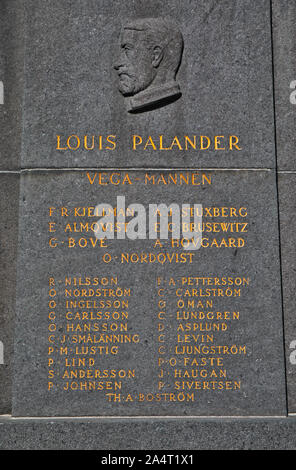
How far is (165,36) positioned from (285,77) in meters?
1.31

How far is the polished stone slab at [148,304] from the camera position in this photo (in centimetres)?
591

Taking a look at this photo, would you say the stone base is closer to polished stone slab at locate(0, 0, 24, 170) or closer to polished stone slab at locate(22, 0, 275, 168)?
polished stone slab at locate(22, 0, 275, 168)

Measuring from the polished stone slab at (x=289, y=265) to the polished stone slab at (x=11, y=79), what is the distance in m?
2.74

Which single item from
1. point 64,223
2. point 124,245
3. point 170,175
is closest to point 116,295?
point 124,245

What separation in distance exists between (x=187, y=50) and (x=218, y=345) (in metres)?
2.95

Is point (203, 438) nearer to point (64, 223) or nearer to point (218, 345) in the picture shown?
point (218, 345)

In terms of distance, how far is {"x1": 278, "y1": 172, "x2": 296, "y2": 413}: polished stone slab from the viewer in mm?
6168

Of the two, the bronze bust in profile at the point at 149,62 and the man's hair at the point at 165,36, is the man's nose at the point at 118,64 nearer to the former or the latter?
the bronze bust in profile at the point at 149,62

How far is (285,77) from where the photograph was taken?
654cm

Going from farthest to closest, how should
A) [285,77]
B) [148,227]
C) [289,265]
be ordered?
[285,77]
[289,265]
[148,227]

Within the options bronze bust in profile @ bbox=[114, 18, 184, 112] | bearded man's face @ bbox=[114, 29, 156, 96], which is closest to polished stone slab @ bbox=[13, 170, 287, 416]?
bronze bust in profile @ bbox=[114, 18, 184, 112]

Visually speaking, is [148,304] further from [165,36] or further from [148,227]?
[165,36]

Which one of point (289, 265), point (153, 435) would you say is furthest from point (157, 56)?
point (153, 435)

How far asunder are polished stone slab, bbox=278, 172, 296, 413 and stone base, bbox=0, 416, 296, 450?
557mm
